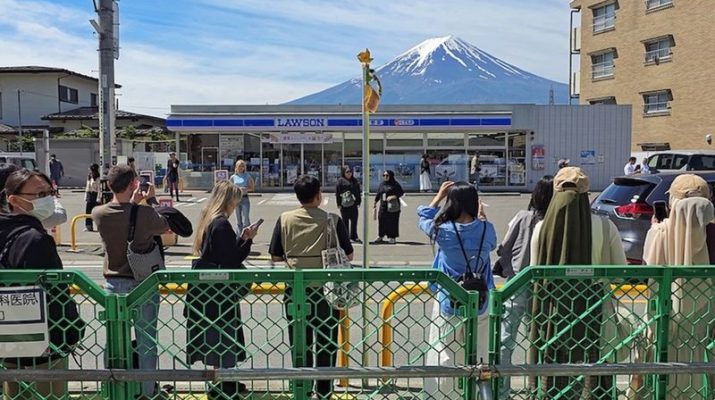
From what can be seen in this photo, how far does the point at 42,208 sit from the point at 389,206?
9195 mm

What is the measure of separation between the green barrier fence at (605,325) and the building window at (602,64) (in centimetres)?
3842

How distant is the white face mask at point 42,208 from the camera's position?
3.64 meters

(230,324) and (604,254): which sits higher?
(604,254)

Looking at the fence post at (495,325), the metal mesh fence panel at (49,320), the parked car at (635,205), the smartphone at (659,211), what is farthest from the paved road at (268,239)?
the smartphone at (659,211)

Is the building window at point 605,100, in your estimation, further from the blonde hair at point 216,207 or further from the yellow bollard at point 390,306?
the yellow bollard at point 390,306

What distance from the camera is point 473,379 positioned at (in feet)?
10.3

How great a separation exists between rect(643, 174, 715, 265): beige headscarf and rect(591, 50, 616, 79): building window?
124ft

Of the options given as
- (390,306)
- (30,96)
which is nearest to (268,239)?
(390,306)

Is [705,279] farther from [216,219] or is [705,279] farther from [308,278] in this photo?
[216,219]

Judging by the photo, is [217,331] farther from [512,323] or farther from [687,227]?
[687,227]

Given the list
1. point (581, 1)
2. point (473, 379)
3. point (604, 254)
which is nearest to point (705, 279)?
point (604, 254)

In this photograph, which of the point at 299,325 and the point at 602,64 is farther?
the point at 602,64

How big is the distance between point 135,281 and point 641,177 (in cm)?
705

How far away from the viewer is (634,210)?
835cm
